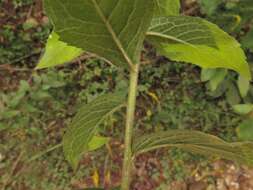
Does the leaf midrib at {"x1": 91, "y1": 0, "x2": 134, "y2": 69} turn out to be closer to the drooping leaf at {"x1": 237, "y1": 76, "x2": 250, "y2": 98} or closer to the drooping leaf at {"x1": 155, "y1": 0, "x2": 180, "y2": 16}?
the drooping leaf at {"x1": 155, "y1": 0, "x2": 180, "y2": 16}

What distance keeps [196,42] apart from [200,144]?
144mm

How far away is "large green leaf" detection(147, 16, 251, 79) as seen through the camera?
23.9 inches

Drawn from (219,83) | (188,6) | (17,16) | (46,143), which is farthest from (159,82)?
(17,16)

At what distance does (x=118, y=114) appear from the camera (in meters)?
2.45

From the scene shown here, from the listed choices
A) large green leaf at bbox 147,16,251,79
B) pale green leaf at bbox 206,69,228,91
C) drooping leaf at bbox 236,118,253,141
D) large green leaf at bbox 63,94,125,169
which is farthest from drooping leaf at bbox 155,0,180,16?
pale green leaf at bbox 206,69,228,91

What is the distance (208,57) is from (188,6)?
2.15 meters

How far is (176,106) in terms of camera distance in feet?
8.17

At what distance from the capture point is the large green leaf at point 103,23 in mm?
472

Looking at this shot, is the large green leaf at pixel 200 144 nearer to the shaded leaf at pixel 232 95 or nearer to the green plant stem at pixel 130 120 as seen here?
the green plant stem at pixel 130 120

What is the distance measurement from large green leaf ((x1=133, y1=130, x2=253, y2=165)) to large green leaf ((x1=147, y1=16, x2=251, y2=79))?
0.37ft

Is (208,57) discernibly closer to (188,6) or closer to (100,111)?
(100,111)

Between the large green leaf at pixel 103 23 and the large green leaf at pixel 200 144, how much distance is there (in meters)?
0.15

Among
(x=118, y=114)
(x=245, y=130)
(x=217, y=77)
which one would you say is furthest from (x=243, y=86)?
(x=118, y=114)

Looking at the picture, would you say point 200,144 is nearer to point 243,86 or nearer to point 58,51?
point 58,51
